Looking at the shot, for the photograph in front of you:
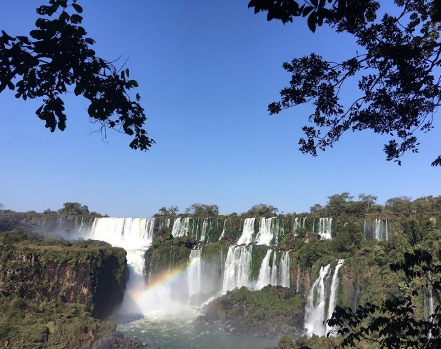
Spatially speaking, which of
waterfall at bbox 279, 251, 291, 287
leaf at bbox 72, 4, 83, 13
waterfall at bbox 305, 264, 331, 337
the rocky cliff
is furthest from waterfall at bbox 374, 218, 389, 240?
leaf at bbox 72, 4, 83, 13

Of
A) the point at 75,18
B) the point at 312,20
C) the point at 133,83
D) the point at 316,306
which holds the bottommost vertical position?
the point at 316,306

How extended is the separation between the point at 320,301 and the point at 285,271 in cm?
401

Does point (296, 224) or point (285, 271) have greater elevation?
point (296, 224)

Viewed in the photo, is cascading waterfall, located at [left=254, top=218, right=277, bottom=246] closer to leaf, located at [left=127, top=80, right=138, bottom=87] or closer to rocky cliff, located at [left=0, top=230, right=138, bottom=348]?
rocky cliff, located at [left=0, top=230, right=138, bottom=348]

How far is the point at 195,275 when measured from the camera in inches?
1139

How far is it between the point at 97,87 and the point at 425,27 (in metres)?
4.34

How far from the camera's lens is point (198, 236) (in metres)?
33.6

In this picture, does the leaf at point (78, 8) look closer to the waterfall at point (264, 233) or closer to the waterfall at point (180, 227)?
the waterfall at point (264, 233)

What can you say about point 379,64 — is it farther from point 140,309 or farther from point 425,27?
point 140,309

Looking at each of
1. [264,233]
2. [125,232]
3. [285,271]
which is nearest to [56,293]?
[125,232]

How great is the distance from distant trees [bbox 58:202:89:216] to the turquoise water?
2493 cm

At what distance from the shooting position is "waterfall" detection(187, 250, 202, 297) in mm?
28812

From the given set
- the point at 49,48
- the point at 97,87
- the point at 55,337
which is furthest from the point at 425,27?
the point at 55,337

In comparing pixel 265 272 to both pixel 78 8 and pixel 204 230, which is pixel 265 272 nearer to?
pixel 204 230
